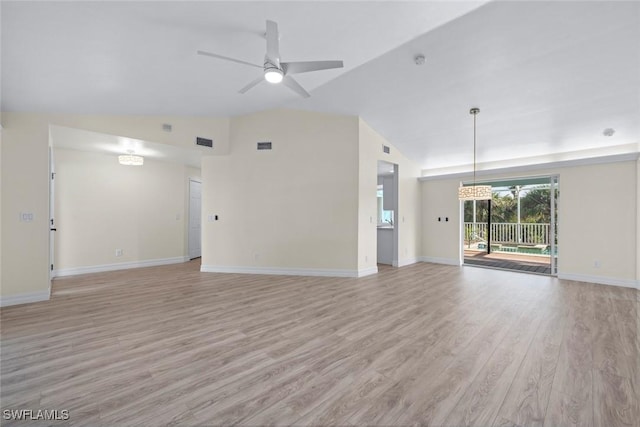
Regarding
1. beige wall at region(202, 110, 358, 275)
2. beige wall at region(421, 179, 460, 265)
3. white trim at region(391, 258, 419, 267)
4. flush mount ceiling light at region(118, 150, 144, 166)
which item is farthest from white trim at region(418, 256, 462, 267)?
flush mount ceiling light at region(118, 150, 144, 166)

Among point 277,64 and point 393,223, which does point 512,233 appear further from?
point 277,64

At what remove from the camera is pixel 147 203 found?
6109mm

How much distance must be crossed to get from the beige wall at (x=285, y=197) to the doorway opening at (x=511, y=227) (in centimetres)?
423

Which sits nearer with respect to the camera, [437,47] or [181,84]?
[437,47]

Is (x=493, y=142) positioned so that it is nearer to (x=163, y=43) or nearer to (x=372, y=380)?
(x=372, y=380)

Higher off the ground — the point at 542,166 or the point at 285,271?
the point at 542,166

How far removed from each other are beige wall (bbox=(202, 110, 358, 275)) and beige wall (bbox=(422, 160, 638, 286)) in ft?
13.9

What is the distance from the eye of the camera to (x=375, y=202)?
5.48m

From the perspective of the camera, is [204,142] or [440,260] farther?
[440,260]

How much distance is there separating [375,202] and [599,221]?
413cm

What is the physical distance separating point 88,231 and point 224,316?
4409 mm

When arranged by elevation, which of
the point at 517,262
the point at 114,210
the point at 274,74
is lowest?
the point at 517,262

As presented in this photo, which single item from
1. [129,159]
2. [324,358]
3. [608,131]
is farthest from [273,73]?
[608,131]

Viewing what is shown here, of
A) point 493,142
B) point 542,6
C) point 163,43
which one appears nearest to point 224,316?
point 163,43
